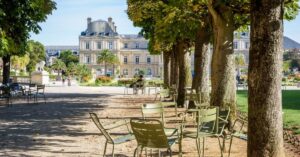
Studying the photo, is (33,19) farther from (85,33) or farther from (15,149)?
(85,33)

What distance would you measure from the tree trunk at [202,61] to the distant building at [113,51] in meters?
93.8

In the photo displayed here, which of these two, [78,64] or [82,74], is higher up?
[78,64]

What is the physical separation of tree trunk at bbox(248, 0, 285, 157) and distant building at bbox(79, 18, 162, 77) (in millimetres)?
104874

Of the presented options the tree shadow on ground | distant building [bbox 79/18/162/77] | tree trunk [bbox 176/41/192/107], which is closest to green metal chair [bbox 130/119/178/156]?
the tree shadow on ground

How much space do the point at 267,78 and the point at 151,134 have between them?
5.16 ft

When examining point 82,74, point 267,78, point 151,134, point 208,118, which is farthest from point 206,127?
point 82,74

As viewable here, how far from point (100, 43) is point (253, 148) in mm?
107234

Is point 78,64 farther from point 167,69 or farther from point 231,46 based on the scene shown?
point 231,46

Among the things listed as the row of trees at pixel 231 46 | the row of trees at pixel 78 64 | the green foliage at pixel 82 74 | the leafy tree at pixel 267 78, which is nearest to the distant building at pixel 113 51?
the row of trees at pixel 78 64

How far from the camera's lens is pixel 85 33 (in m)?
114

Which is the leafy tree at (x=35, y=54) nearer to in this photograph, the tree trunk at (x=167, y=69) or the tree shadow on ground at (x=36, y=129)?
the tree trunk at (x=167, y=69)

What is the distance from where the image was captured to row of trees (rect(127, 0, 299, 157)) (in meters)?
5.89

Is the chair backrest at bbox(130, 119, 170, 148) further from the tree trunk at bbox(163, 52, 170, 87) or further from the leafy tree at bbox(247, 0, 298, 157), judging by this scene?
the tree trunk at bbox(163, 52, 170, 87)

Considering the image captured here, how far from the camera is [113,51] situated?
4429 inches
